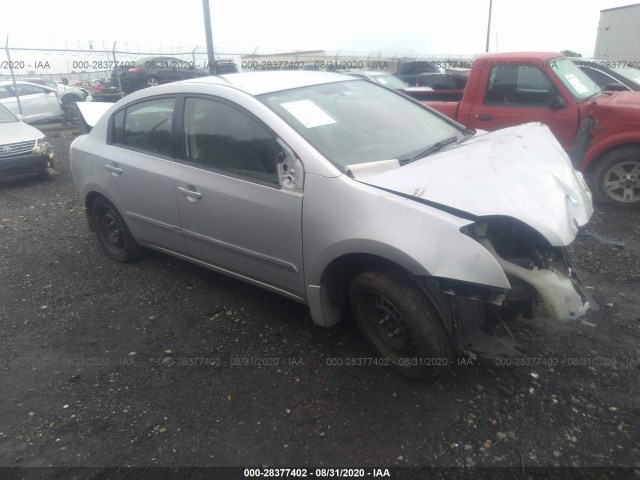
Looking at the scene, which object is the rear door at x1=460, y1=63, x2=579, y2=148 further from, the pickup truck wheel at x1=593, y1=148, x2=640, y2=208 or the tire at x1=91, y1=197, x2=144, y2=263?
the tire at x1=91, y1=197, x2=144, y2=263

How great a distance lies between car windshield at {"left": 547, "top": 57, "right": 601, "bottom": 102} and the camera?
555 centimetres

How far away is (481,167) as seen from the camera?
275 cm

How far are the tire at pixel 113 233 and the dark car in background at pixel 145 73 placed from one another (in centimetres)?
1220

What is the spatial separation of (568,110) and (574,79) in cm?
56

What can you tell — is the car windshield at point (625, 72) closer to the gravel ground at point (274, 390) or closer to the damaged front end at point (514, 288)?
the gravel ground at point (274, 390)

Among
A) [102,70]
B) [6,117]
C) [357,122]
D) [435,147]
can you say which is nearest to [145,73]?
[102,70]

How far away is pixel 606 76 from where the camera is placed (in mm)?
6430

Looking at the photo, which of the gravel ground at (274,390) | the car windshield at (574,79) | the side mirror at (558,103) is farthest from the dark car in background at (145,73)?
the gravel ground at (274,390)

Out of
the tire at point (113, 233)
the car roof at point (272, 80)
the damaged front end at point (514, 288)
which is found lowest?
the tire at point (113, 233)

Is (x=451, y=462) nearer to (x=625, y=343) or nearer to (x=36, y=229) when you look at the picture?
(x=625, y=343)

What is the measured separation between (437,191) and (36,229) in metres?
5.14

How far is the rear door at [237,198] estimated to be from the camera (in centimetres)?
299

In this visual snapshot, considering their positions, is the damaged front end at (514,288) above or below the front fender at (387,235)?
below

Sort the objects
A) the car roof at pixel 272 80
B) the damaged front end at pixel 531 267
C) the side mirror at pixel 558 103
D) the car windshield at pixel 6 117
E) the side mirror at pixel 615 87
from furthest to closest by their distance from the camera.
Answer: the car windshield at pixel 6 117 < the side mirror at pixel 615 87 < the side mirror at pixel 558 103 < the car roof at pixel 272 80 < the damaged front end at pixel 531 267
